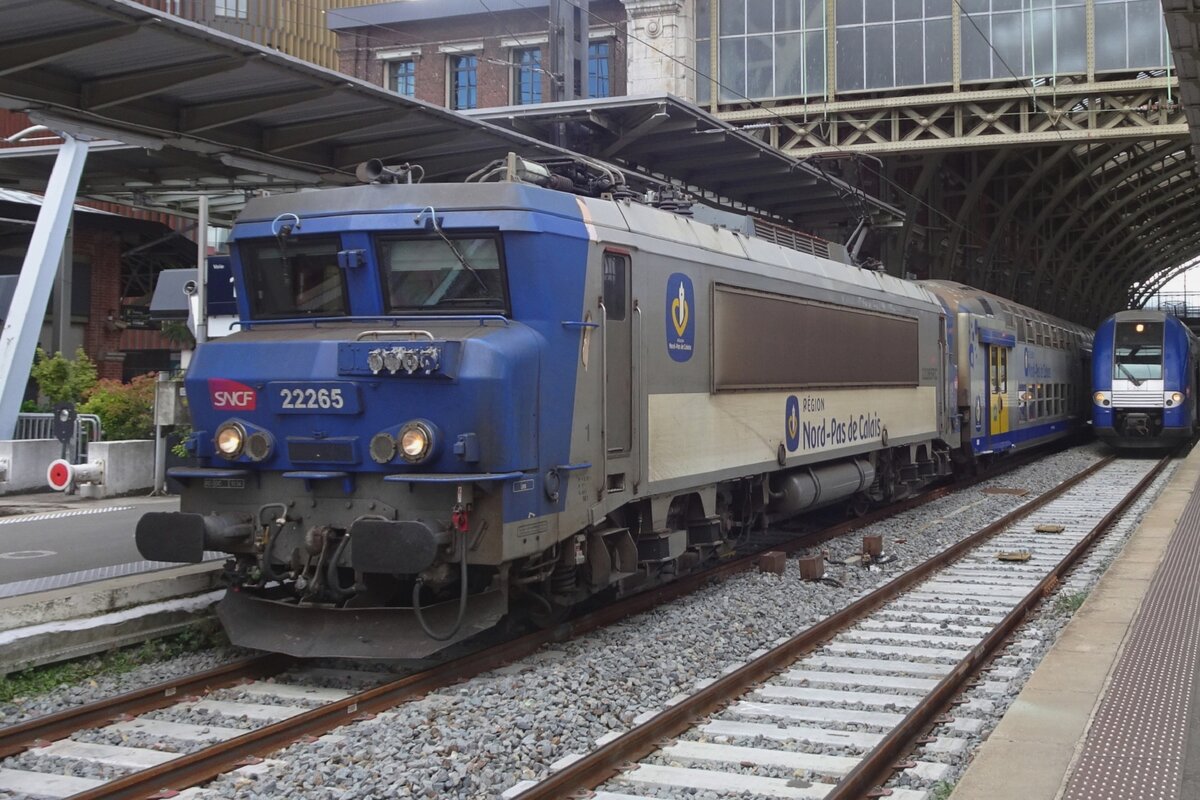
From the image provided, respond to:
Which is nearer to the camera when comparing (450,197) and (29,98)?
(450,197)

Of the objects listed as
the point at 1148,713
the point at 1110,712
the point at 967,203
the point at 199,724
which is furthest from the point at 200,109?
the point at 967,203

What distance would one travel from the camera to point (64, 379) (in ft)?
63.7

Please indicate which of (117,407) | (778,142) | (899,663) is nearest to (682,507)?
(899,663)

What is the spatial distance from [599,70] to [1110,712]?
33176 millimetres

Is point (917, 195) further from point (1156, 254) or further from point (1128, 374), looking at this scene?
point (1156, 254)

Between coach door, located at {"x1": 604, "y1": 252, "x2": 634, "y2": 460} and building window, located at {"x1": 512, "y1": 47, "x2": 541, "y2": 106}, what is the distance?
30.6m

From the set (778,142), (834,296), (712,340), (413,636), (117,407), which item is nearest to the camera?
(413,636)

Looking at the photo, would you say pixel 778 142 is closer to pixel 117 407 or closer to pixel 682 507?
pixel 117 407

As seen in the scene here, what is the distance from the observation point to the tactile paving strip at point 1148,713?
16.6 feet

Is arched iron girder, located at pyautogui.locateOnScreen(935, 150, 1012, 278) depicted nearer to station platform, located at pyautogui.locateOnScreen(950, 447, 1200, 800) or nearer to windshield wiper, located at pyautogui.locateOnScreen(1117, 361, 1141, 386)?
windshield wiper, located at pyautogui.locateOnScreen(1117, 361, 1141, 386)

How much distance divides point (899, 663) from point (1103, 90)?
22.8m

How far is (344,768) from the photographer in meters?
5.59

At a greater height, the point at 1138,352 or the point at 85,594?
the point at 1138,352

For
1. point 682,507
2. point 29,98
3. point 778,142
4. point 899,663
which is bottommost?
point 899,663
